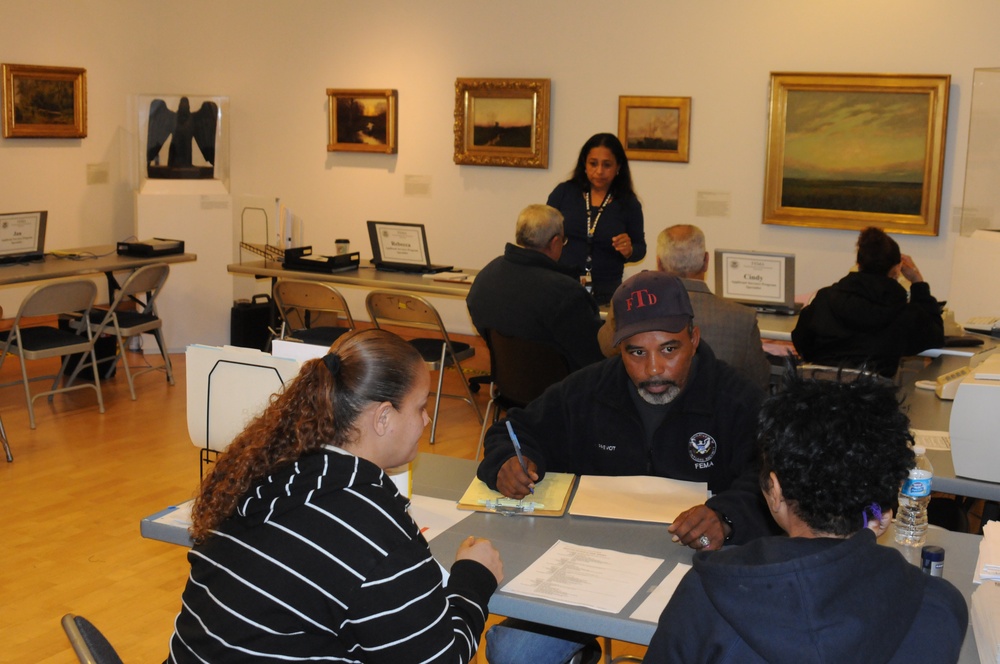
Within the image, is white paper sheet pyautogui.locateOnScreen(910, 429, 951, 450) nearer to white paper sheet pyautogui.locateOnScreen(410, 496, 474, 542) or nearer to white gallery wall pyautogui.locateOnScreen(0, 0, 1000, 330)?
white paper sheet pyautogui.locateOnScreen(410, 496, 474, 542)

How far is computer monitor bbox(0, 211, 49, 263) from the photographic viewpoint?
657cm

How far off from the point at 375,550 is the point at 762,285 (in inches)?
168

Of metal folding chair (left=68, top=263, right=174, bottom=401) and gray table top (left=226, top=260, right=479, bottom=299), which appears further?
metal folding chair (left=68, top=263, right=174, bottom=401)

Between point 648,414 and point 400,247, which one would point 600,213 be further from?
point 648,414

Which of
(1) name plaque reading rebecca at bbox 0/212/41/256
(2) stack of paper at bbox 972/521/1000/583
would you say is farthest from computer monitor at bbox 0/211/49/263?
(2) stack of paper at bbox 972/521/1000/583

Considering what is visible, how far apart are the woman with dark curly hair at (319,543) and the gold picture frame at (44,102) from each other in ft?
26.2

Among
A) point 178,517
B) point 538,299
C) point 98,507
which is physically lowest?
point 98,507

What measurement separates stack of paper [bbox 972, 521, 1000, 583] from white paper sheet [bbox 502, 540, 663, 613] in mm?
646

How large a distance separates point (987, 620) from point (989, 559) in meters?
0.34

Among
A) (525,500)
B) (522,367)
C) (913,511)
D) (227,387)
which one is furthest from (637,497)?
(522,367)

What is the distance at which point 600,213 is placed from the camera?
20.2 ft

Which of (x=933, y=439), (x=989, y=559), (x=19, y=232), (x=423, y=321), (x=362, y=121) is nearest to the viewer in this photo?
(x=989, y=559)

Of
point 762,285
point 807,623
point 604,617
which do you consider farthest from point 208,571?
point 762,285

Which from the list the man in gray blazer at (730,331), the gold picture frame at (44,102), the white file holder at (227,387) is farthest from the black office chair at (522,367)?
Result: the gold picture frame at (44,102)
